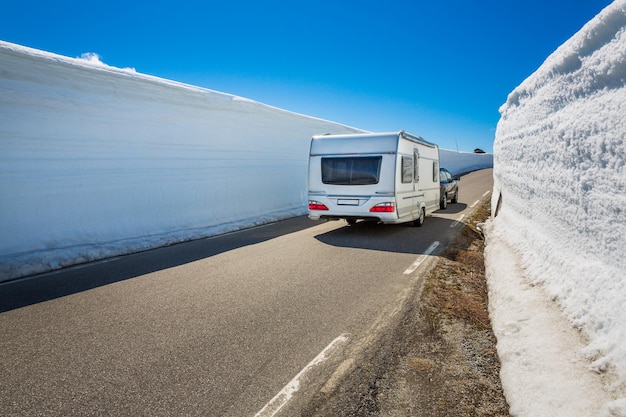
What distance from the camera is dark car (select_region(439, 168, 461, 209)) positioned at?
1405 centimetres

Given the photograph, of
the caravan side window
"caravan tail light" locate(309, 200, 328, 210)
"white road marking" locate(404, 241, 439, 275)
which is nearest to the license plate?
"caravan tail light" locate(309, 200, 328, 210)

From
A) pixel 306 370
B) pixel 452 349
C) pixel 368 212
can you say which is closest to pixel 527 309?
pixel 452 349

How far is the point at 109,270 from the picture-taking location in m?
6.00

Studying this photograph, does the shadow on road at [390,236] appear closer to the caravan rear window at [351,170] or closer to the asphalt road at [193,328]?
the asphalt road at [193,328]

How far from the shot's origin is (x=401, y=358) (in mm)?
3082

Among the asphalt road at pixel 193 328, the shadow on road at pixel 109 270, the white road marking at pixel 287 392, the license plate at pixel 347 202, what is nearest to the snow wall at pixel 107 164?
the shadow on road at pixel 109 270

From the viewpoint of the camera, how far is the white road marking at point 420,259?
579 centimetres

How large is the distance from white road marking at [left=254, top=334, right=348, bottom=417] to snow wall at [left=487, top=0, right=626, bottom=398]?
1.94 m

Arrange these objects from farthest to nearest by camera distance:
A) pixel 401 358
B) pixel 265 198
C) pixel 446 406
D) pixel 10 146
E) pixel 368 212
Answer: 1. pixel 265 198
2. pixel 368 212
3. pixel 10 146
4. pixel 401 358
5. pixel 446 406

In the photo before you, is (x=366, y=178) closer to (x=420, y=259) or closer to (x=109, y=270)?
(x=420, y=259)

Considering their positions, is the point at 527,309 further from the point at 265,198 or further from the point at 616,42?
the point at 265,198

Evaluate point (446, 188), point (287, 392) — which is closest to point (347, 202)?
point (287, 392)

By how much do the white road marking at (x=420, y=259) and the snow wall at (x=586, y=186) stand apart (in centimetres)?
162

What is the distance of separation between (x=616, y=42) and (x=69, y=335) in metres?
5.42
